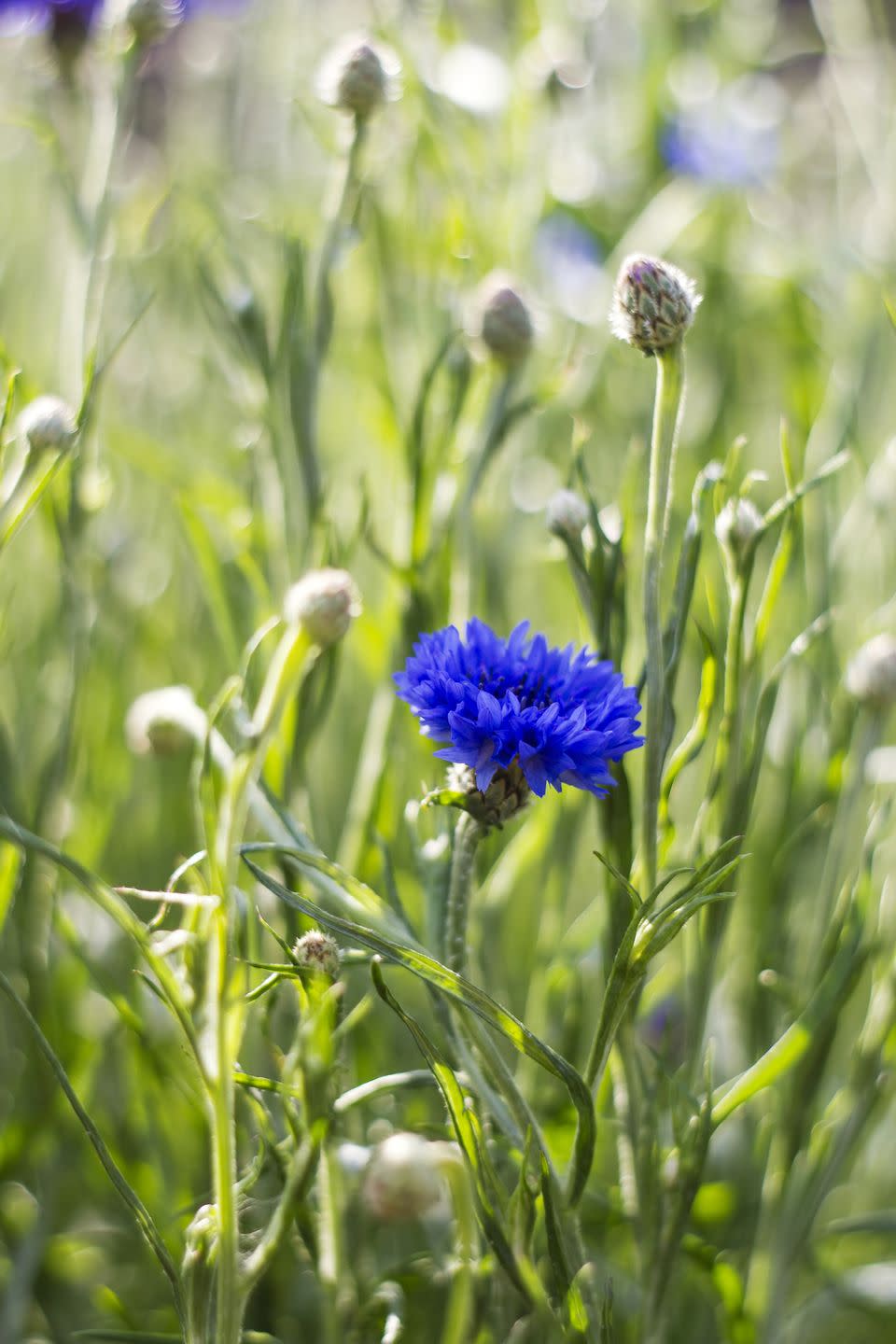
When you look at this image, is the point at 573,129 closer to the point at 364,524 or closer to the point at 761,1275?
the point at 364,524

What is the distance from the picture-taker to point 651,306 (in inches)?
20.0

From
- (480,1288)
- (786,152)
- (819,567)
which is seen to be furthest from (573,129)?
(480,1288)

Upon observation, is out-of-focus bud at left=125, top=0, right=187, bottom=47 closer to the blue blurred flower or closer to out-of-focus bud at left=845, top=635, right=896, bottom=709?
out-of-focus bud at left=845, top=635, right=896, bottom=709

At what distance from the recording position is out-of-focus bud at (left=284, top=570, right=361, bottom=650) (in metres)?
0.45

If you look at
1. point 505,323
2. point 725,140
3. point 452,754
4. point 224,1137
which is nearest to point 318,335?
point 505,323

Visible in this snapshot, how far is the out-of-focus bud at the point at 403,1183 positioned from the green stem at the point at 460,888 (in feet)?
0.29

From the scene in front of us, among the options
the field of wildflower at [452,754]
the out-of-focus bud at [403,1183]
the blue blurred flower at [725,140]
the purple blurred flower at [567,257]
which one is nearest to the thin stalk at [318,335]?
the field of wildflower at [452,754]

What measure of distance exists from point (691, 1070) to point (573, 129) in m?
1.01

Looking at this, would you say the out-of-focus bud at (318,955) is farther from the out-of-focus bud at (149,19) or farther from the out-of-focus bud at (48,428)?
the out-of-focus bud at (149,19)

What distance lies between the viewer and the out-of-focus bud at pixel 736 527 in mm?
547

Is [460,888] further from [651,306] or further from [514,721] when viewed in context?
[651,306]

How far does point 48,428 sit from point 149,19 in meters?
0.34

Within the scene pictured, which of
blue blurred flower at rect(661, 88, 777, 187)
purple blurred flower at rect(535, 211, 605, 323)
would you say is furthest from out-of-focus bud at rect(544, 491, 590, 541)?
blue blurred flower at rect(661, 88, 777, 187)

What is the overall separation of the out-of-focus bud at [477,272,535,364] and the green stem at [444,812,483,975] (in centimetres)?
32
